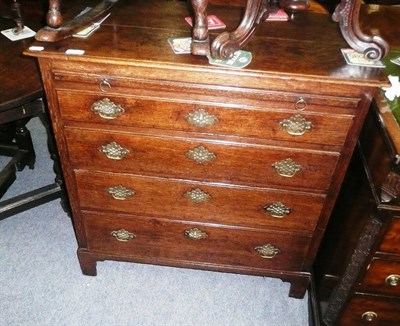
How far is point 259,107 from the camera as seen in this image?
4.37ft

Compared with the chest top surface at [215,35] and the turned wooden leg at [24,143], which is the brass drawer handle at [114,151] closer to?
the chest top surface at [215,35]

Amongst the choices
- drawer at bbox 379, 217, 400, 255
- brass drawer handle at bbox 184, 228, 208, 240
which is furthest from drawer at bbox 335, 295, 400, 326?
brass drawer handle at bbox 184, 228, 208, 240

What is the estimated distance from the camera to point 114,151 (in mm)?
1504

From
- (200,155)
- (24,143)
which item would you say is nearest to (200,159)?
(200,155)

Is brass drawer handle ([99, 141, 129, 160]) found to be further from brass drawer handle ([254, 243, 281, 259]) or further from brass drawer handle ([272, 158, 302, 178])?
brass drawer handle ([254, 243, 281, 259])

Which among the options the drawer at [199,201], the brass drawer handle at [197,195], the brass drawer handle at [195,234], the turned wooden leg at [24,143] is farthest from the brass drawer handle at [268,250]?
the turned wooden leg at [24,143]

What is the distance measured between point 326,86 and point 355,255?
1.91 ft

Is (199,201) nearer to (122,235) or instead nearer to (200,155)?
(200,155)

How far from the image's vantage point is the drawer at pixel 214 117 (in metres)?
1.34

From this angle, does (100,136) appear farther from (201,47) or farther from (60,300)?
(60,300)

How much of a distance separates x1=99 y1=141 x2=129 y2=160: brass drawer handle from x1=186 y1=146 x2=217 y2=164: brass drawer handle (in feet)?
0.80

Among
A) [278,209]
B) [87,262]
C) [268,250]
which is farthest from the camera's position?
[87,262]

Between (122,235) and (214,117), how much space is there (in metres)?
0.76

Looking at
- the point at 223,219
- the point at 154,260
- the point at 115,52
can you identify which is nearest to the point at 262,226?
the point at 223,219
